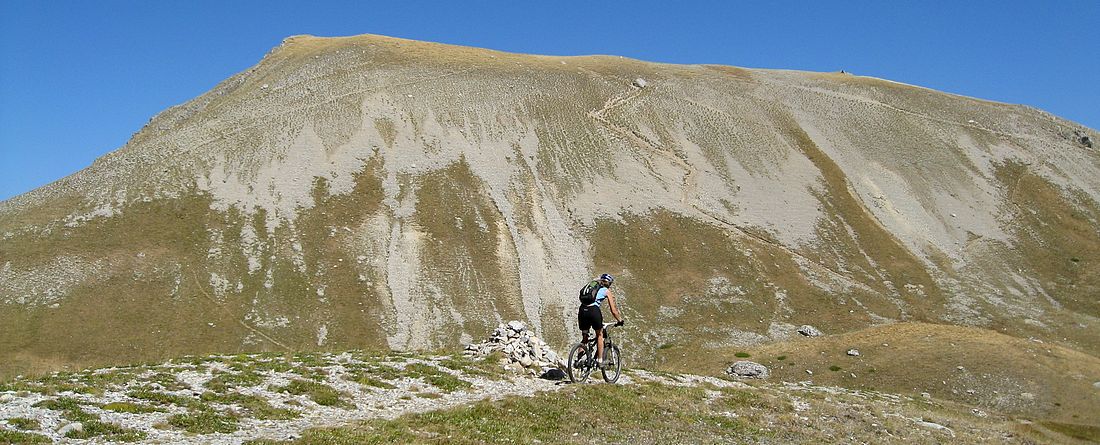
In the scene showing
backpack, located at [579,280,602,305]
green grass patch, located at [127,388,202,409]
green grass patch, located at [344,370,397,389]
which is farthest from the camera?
green grass patch, located at [344,370,397,389]

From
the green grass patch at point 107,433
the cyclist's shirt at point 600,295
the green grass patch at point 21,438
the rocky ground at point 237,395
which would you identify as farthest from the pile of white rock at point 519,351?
the green grass patch at point 21,438

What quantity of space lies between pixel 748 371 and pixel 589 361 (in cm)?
2623

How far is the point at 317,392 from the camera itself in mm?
21250

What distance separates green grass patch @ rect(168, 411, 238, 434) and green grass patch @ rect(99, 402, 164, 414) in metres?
0.95

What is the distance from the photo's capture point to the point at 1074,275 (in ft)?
246

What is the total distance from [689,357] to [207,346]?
35792mm

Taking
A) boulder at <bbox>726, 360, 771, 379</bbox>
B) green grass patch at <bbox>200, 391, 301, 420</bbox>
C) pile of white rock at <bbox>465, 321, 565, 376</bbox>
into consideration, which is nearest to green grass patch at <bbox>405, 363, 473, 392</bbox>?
pile of white rock at <bbox>465, 321, 565, 376</bbox>

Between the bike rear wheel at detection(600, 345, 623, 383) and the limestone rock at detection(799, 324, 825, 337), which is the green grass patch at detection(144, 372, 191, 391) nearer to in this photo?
the bike rear wheel at detection(600, 345, 623, 383)

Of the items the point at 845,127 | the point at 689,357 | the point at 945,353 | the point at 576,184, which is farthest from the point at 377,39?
the point at 945,353

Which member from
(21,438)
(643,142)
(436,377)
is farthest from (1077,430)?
(643,142)

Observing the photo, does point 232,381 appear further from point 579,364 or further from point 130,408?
point 579,364

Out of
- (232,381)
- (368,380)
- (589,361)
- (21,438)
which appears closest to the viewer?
(21,438)

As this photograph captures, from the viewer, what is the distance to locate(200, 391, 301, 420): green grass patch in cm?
1838

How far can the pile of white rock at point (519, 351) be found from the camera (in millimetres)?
27844
